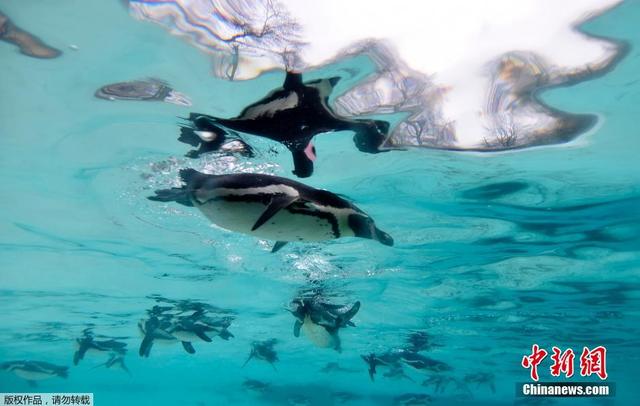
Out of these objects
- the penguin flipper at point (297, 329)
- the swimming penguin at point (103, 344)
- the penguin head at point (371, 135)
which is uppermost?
the penguin head at point (371, 135)

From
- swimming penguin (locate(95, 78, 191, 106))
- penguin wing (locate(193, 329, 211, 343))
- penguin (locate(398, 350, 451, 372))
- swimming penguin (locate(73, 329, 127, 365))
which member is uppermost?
penguin (locate(398, 350, 451, 372))

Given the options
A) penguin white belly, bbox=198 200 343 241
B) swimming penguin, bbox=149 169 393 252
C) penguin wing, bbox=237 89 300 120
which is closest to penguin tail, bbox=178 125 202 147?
penguin wing, bbox=237 89 300 120

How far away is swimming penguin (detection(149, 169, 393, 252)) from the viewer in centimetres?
480

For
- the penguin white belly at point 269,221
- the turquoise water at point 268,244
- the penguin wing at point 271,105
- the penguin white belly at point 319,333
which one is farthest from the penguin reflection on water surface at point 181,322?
the penguin white belly at point 269,221

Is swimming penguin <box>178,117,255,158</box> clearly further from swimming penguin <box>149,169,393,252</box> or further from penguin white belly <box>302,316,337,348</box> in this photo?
penguin white belly <box>302,316,337,348</box>

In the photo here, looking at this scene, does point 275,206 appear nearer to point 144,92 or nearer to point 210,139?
point 210,139

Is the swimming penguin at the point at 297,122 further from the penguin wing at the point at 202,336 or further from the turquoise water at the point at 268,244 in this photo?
the penguin wing at the point at 202,336

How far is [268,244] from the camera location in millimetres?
12586

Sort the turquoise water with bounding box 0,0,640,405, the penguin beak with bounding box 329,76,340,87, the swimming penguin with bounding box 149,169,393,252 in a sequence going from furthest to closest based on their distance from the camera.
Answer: the turquoise water with bounding box 0,0,640,405
the penguin beak with bounding box 329,76,340,87
the swimming penguin with bounding box 149,169,393,252

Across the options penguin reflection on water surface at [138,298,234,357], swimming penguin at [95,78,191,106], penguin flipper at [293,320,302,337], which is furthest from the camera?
penguin reflection on water surface at [138,298,234,357]

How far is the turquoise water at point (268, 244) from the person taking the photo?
667 centimetres

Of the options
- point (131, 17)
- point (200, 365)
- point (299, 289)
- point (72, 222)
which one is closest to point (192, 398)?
point (200, 365)

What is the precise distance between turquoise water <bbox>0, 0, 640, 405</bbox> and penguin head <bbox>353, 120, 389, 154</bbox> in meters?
0.27

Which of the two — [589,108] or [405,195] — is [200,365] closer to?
[405,195]
